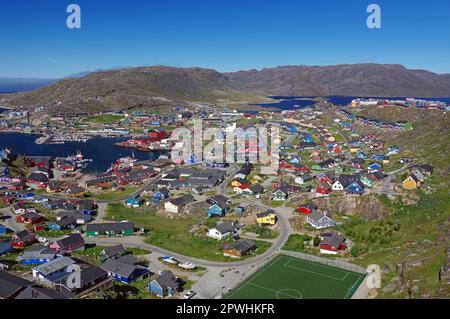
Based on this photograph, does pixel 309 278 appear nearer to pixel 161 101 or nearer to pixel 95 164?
pixel 95 164

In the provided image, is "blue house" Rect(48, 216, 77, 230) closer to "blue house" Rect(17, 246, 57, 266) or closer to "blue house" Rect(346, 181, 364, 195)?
"blue house" Rect(17, 246, 57, 266)

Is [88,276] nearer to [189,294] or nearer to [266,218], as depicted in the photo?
[189,294]

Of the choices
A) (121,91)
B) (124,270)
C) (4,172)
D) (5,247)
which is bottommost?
(124,270)

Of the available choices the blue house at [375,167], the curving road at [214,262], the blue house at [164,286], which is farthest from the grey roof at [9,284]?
the blue house at [375,167]

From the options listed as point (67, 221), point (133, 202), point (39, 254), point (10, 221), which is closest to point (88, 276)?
point (39, 254)

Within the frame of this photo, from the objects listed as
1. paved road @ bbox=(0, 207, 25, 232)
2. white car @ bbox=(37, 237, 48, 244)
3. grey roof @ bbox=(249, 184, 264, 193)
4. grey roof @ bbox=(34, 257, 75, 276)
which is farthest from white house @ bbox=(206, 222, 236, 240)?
paved road @ bbox=(0, 207, 25, 232)

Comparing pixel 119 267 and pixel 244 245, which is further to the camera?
pixel 244 245
